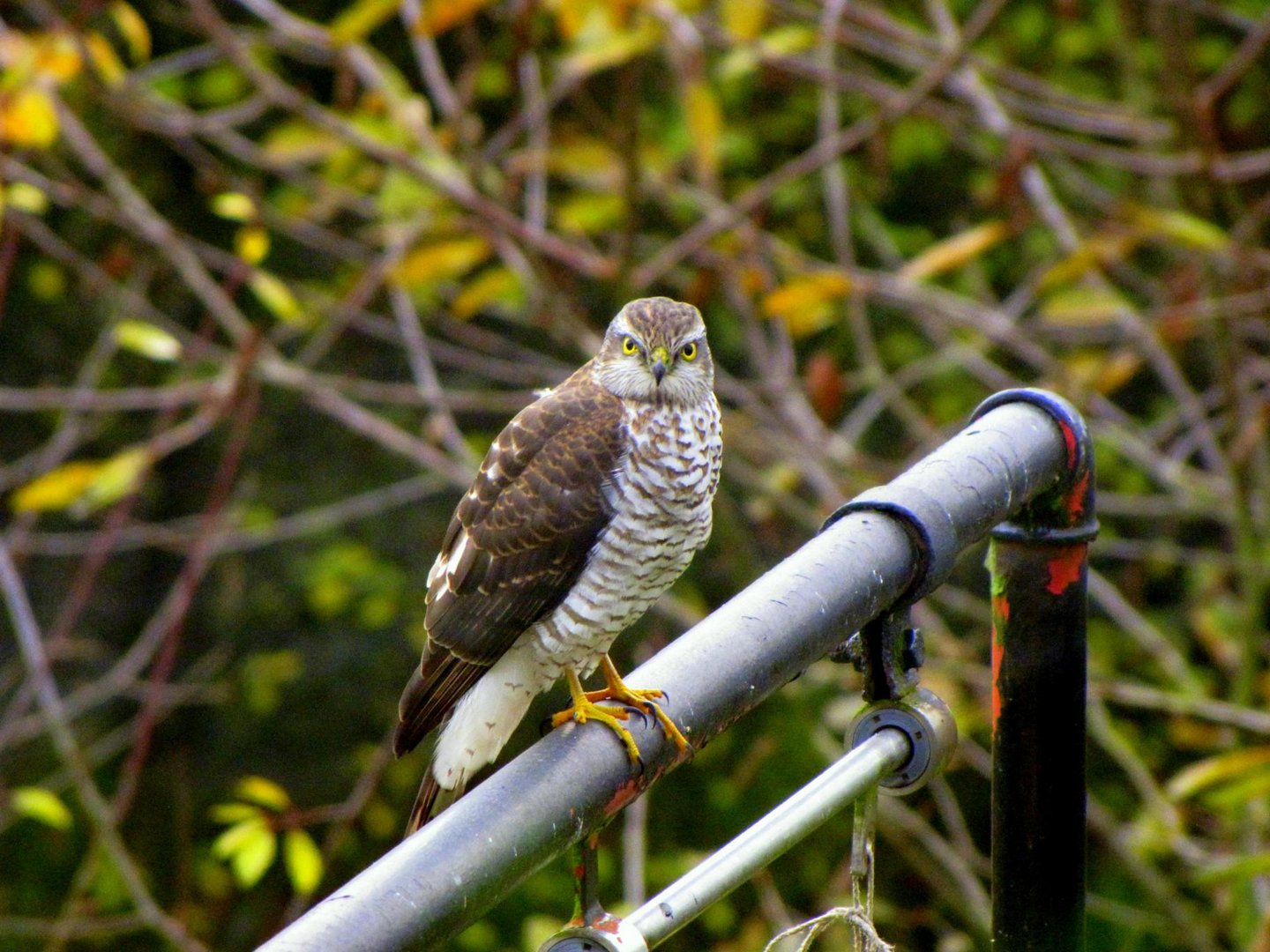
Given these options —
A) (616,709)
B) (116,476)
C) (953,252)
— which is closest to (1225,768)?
(953,252)

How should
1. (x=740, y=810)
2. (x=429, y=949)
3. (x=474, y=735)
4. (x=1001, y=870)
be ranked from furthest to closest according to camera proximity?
(x=740, y=810) < (x=474, y=735) < (x=1001, y=870) < (x=429, y=949)

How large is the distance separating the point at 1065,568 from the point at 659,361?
968mm

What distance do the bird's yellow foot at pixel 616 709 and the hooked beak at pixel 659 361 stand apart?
1.44 ft

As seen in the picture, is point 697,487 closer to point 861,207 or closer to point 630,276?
point 630,276

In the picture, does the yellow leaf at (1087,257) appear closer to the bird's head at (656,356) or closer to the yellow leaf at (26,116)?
the bird's head at (656,356)

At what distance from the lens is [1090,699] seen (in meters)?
3.83

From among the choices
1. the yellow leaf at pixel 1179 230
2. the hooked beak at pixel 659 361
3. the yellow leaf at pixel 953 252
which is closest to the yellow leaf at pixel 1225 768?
the yellow leaf at pixel 1179 230

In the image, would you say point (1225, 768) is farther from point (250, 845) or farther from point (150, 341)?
point (150, 341)

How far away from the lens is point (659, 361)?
8.04 feet

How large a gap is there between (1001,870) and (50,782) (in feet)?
13.0

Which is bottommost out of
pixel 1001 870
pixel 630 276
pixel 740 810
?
pixel 1001 870

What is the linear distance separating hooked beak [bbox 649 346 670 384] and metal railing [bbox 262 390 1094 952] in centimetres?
76

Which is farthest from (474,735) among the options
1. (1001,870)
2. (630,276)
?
(630,276)

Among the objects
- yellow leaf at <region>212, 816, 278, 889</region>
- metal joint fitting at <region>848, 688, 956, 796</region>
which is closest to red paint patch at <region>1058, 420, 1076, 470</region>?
metal joint fitting at <region>848, 688, 956, 796</region>
